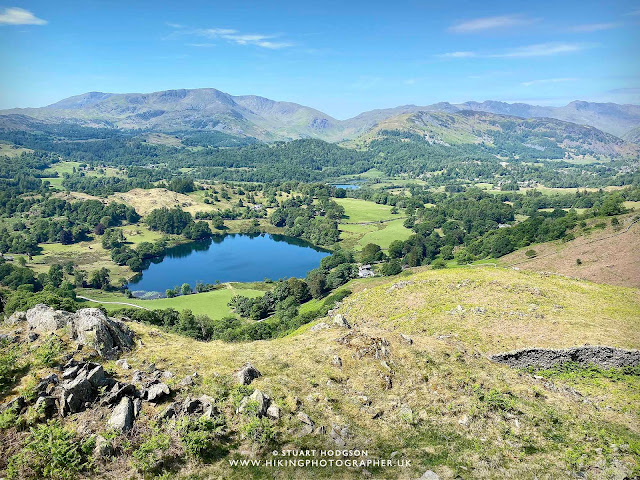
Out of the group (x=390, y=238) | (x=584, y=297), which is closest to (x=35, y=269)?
(x=390, y=238)

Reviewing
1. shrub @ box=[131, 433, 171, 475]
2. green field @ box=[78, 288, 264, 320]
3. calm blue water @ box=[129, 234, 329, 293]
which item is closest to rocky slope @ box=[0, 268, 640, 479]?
shrub @ box=[131, 433, 171, 475]

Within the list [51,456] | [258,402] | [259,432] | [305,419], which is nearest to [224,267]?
[258,402]

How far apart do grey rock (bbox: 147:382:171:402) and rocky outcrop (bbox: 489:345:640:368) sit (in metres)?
27.1

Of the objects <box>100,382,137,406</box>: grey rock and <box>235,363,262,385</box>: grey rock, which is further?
<box>235,363,262,385</box>: grey rock

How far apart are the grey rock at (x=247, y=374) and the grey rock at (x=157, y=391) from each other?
447 cm

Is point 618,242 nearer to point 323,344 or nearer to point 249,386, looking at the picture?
point 323,344

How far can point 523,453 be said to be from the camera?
67.4ft

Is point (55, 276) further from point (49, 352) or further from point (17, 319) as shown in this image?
point (49, 352)

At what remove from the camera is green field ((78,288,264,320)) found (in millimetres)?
108662

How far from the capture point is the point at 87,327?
25078mm

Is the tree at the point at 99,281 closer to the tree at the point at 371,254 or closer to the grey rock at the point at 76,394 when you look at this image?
the tree at the point at 371,254

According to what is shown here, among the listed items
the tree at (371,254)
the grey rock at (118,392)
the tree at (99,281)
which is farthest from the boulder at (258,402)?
the tree at (99,281)

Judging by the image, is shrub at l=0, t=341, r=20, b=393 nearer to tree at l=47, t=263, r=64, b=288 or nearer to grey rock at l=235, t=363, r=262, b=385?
grey rock at l=235, t=363, r=262, b=385

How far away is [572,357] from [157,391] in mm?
33936
